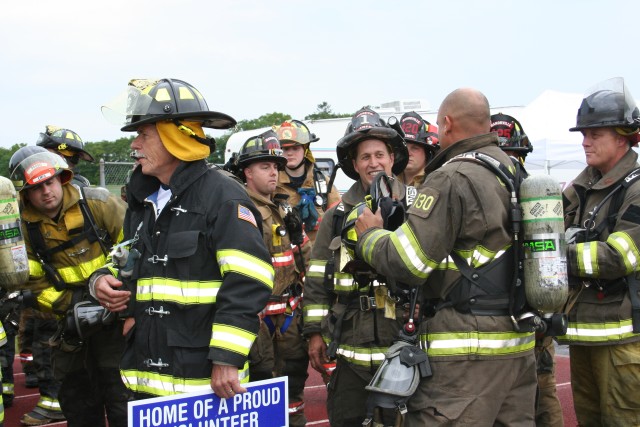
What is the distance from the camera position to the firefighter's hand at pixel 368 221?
11.3 ft

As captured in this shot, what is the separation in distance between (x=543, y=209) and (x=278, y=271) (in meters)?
2.78

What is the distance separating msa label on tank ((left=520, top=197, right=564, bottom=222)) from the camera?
3.18m

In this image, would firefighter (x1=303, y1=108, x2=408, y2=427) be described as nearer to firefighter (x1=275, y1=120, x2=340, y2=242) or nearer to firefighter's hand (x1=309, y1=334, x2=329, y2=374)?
firefighter's hand (x1=309, y1=334, x2=329, y2=374)

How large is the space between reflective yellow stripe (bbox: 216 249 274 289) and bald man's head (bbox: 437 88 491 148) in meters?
1.16

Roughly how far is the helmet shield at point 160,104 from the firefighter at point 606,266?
7.70 feet

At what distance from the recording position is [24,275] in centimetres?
427

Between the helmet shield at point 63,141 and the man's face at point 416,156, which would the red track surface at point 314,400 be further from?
the helmet shield at point 63,141

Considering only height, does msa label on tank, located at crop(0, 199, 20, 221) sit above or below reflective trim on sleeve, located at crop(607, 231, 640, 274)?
above

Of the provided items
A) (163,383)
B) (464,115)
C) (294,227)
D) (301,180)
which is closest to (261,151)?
(294,227)

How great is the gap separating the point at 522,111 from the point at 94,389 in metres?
13.0

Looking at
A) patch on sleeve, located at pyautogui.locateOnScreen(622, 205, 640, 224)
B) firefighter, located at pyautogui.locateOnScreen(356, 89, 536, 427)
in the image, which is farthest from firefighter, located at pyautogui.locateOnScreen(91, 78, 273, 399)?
patch on sleeve, located at pyautogui.locateOnScreen(622, 205, 640, 224)

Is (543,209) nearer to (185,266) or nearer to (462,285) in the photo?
(462,285)

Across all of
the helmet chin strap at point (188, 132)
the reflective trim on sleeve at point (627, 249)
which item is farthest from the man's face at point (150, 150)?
the reflective trim on sleeve at point (627, 249)

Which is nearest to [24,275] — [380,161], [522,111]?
[380,161]
